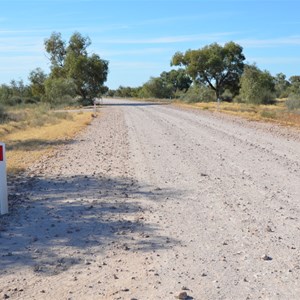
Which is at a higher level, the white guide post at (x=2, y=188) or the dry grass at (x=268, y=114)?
the white guide post at (x=2, y=188)

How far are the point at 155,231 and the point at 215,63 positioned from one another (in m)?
69.1

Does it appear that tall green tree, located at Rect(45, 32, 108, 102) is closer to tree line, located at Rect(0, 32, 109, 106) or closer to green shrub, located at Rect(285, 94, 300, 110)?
tree line, located at Rect(0, 32, 109, 106)

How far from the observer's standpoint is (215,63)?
73625mm

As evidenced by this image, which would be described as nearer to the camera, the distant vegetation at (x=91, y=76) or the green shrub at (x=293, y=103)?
the green shrub at (x=293, y=103)

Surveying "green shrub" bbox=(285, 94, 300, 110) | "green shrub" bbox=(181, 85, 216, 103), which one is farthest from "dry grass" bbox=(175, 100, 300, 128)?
"green shrub" bbox=(181, 85, 216, 103)

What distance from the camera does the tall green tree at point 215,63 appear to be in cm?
7400

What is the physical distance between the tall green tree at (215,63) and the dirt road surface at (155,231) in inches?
2464

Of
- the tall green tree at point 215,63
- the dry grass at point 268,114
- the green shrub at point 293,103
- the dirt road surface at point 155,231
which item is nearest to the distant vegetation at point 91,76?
the tall green tree at point 215,63

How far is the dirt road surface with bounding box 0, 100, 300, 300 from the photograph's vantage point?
4734mm

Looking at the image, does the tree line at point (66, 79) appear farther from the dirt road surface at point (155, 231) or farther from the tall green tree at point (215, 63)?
the dirt road surface at point (155, 231)

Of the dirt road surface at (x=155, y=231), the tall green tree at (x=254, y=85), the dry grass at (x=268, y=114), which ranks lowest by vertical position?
the dry grass at (x=268, y=114)

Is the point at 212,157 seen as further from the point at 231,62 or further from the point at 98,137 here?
the point at 231,62

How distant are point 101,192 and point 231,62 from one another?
7059 centimetres

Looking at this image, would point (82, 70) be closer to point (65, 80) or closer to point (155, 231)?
point (65, 80)
